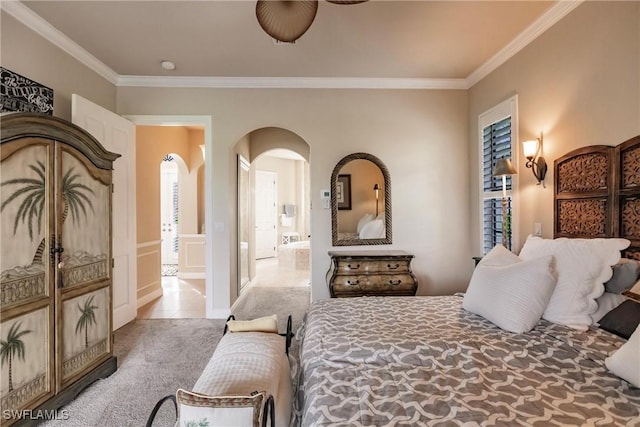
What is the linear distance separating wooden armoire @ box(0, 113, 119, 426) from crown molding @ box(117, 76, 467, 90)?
1683 mm

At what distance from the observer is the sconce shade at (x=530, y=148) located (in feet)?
8.50

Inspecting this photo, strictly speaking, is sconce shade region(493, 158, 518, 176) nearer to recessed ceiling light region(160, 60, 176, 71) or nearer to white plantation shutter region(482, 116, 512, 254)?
white plantation shutter region(482, 116, 512, 254)

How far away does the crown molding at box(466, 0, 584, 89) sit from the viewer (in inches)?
91.5

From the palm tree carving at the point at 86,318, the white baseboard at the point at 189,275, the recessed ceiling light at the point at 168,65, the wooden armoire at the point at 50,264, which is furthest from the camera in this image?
the white baseboard at the point at 189,275

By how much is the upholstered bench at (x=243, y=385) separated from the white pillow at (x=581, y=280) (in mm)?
1481

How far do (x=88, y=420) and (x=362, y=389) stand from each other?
6.20 feet

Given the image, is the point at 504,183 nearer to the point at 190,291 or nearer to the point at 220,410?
the point at 220,410

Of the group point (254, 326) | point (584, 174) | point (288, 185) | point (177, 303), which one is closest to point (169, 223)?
point (288, 185)

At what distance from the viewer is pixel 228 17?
2.46 metres

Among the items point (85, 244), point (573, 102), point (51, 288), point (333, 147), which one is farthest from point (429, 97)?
point (51, 288)

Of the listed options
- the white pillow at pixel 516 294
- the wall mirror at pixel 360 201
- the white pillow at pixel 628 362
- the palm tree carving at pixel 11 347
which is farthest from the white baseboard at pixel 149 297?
the white pillow at pixel 628 362

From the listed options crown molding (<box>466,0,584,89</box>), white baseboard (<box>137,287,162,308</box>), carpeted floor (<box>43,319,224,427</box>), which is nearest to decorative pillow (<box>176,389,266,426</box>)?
carpeted floor (<box>43,319,224,427</box>)

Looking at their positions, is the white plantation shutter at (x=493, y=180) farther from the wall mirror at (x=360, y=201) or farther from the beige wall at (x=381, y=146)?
the wall mirror at (x=360, y=201)

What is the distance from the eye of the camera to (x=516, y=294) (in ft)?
5.34
